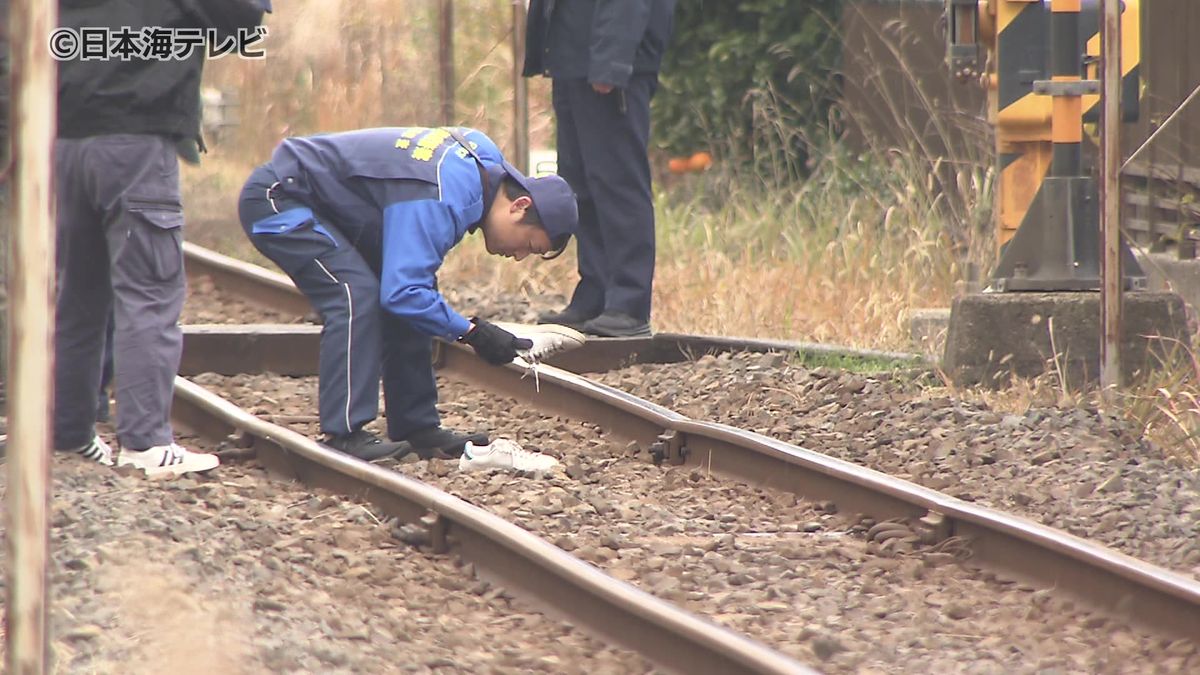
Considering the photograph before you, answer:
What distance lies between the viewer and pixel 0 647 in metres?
3.61

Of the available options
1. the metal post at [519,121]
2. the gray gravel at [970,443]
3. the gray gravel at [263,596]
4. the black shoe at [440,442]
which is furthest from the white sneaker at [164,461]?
the metal post at [519,121]

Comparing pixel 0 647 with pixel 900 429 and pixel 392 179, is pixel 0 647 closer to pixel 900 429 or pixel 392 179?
pixel 392 179

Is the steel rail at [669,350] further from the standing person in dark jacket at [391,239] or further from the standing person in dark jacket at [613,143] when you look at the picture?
the standing person in dark jacket at [391,239]

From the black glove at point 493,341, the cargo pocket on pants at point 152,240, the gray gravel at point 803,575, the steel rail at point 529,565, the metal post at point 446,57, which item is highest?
the metal post at point 446,57

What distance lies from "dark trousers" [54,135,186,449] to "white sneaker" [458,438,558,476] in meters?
0.92

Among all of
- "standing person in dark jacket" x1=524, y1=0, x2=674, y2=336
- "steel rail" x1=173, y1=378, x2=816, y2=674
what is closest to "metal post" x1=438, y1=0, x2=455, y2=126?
"standing person in dark jacket" x1=524, y1=0, x2=674, y2=336

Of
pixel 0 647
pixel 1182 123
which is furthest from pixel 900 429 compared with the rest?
pixel 1182 123

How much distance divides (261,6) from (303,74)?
7.78m

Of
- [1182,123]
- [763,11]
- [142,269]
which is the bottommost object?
[142,269]

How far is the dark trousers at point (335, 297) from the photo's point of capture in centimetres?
552

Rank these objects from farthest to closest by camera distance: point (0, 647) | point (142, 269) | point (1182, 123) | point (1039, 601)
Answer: point (1182, 123), point (142, 269), point (1039, 601), point (0, 647)

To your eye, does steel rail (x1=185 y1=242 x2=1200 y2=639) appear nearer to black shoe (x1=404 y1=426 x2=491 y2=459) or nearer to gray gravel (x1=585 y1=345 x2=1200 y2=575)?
gray gravel (x1=585 y1=345 x2=1200 y2=575)

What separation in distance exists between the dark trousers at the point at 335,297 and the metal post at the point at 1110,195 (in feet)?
7.72

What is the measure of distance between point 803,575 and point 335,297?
1.86 metres
